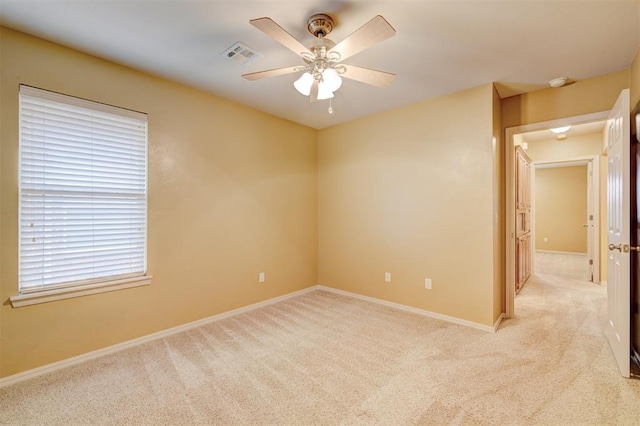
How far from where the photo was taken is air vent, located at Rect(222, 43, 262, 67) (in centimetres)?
236

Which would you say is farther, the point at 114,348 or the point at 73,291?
the point at 114,348

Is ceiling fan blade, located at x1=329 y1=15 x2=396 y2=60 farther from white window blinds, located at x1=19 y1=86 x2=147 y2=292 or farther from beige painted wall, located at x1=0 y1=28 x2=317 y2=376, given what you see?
white window blinds, located at x1=19 y1=86 x2=147 y2=292

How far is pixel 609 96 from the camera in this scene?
110 inches

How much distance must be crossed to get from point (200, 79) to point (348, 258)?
301 centimetres

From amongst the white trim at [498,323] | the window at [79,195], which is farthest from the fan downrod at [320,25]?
the white trim at [498,323]

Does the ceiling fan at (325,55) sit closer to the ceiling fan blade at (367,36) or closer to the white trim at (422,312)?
the ceiling fan blade at (367,36)

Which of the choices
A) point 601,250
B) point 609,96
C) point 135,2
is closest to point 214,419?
point 135,2

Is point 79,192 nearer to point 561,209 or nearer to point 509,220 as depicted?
point 509,220

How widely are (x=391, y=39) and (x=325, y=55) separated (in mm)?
609

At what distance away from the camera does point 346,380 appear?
2.14 meters

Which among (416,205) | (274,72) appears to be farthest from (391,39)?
(416,205)

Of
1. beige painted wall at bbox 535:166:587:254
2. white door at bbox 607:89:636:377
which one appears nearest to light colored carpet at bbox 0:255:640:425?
white door at bbox 607:89:636:377

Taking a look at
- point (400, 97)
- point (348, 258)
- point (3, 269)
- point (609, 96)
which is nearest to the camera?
point (3, 269)

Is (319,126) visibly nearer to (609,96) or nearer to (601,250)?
(609,96)
